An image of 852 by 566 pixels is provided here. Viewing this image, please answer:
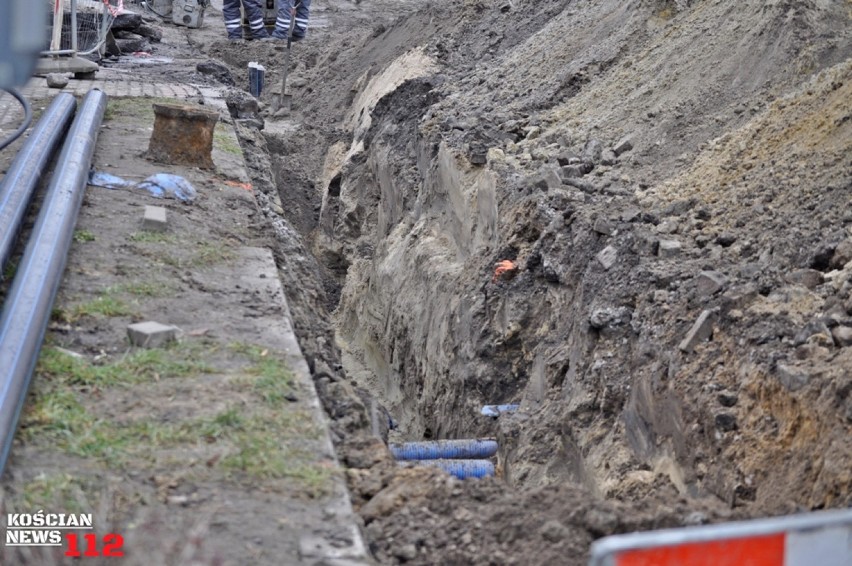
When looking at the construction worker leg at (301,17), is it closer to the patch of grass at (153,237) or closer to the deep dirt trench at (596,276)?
the deep dirt trench at (596,276)

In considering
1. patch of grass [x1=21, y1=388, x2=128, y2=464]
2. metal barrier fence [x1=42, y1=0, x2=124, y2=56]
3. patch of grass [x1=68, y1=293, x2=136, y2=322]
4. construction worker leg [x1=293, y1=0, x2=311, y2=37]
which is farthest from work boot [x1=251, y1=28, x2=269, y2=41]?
patch of grass [x1=21, y1=388, x2=128, y2=464]

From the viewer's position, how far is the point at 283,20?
1692 cm

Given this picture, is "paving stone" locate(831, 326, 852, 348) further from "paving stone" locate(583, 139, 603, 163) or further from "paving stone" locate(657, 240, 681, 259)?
"paving stone" locate(583, 139, 603, 163)

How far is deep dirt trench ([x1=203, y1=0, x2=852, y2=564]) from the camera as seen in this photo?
13.2 feet

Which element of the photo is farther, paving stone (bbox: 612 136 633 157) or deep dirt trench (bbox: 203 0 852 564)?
paving stone (bbox: 612 136 633 157)

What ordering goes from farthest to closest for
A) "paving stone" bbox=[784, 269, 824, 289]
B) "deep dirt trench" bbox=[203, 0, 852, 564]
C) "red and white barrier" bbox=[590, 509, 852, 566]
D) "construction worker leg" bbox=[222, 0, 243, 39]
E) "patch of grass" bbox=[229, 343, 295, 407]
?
"construction worker leg" bbox=[222, 0, 243, 39], "paving stone" bbox=[784, 269, 824, 289], "patch of grass" bbox=[229, 343, 295, 407], "deep dirt trench" bbox=[203, 0, 852, 564], "red and white barrier" bbox=[590, 509, 852, 566]

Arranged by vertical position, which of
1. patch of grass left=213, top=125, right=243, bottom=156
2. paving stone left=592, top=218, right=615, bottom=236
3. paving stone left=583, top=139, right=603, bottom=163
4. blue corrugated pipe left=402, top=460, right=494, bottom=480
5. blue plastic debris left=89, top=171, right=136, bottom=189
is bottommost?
blue corrugated pipe left=402, top=460, right=494, bottom=480

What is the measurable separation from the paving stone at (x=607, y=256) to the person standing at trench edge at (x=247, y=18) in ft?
37.6

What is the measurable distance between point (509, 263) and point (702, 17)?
11.8 feet

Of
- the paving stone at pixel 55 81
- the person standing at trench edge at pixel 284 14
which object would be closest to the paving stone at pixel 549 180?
the paving stone at pixel 55 81

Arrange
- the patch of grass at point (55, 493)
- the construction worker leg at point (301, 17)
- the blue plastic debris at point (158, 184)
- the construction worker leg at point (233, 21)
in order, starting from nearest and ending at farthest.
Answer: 1. the patch of grass at point (55, 493)
2. the blue plastic debris at point (158, 184)
3. the construction worker leg at point (233, 21)
4. the construction worker leg at point (301, 17)

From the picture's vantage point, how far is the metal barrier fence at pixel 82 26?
11.7 metres

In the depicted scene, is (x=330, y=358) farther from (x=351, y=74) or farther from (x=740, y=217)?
(x=351, y=74)

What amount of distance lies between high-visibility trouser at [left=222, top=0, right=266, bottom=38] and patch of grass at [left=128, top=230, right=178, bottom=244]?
11129 millimetres
